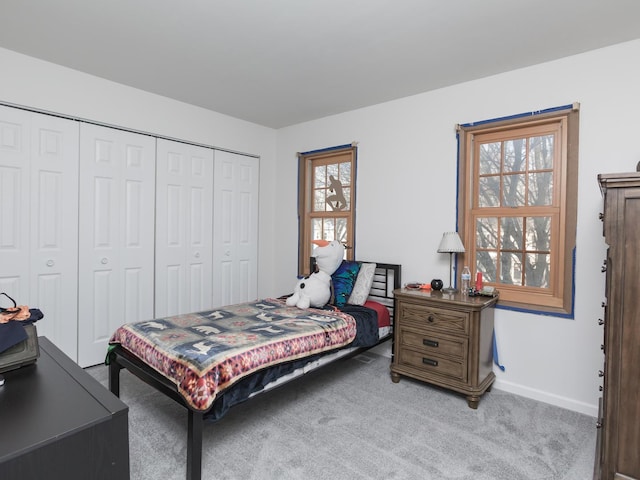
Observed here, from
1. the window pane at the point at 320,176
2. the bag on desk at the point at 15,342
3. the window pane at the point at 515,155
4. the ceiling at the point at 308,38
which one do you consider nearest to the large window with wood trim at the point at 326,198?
the window pane at the point at 320,176

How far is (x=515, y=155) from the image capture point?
2.96 meters

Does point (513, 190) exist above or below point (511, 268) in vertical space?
above

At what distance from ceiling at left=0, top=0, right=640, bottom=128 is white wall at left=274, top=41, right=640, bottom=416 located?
0.15m

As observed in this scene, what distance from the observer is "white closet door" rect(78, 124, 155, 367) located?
3.19 metres

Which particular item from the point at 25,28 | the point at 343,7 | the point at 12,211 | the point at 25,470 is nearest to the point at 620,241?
the point at 343,7

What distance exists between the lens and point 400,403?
2.67 m

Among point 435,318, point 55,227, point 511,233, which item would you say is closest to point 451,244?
point 511,233

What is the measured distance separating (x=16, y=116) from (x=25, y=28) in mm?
725

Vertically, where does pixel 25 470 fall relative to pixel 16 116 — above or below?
below

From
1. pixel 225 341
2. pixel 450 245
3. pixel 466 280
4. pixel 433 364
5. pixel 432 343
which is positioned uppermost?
pixel 450 245

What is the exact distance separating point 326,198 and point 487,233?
1.86m

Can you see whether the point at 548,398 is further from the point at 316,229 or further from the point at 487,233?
the point at 316,229

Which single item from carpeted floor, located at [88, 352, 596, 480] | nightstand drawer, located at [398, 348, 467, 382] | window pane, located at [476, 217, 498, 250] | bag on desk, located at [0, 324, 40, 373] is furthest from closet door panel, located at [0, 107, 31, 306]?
window pane, located at [476, 217, 498, 250]

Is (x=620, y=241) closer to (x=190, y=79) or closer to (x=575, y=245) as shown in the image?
(x=575, y=245)
